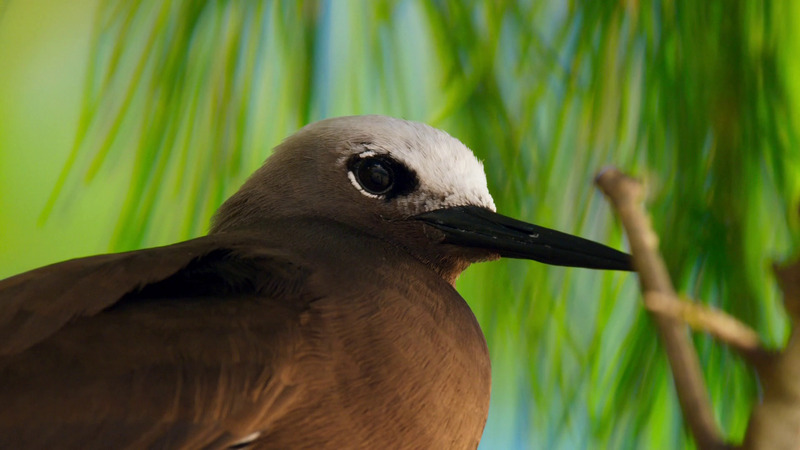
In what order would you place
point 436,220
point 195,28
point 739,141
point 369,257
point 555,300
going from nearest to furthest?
1. point 369,257
2. point 436,220
3. point 739,141
4. point 195,28
5. point 555,300

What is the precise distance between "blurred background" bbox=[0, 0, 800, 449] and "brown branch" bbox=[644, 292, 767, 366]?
93 cm

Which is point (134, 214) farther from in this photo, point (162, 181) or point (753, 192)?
point (753, 192)

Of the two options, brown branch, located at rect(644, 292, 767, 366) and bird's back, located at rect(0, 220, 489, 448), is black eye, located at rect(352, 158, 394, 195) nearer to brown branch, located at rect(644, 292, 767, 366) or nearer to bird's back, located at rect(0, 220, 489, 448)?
bird's back, located at rect(0, 220, 489, 448)

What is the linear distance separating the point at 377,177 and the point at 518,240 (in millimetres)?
196

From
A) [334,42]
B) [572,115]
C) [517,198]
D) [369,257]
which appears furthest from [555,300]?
[369,257]

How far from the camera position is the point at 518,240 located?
1025 millimetres

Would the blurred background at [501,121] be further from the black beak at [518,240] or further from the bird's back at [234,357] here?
the bird's back at [234,357]

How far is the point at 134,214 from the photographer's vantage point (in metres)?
1.49

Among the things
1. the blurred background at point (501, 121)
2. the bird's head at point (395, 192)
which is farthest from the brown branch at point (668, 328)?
the blurred background at point (501, 121)

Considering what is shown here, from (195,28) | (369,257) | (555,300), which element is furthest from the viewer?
(555,300)

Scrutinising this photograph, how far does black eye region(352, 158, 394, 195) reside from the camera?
3.62ft

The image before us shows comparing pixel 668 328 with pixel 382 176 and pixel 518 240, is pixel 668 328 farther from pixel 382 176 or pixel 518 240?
pixel 382 176

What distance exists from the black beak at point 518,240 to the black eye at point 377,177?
0.06m

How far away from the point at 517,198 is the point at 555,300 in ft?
0.69
